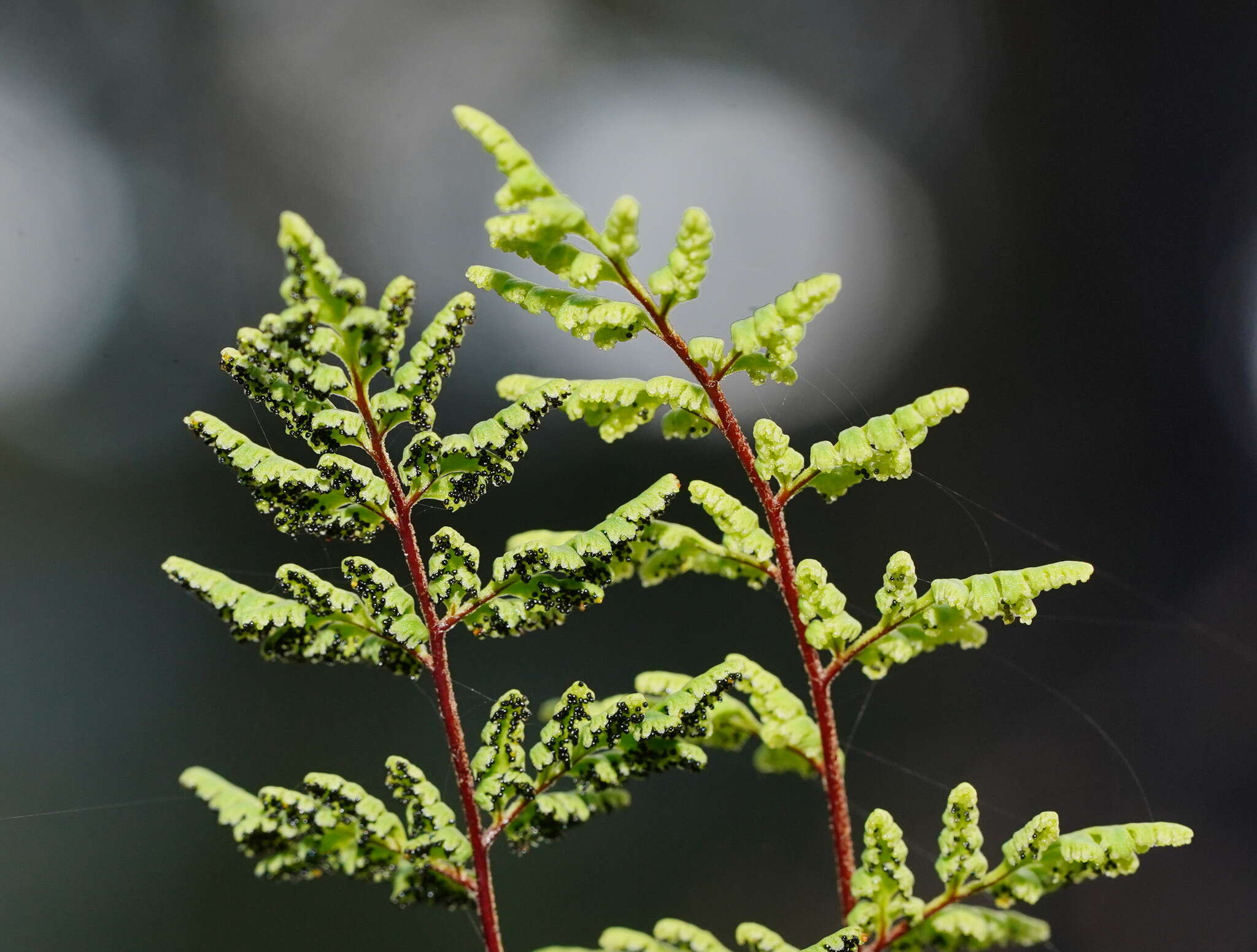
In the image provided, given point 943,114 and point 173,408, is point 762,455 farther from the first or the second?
point 943,114

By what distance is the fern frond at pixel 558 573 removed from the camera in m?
0.45

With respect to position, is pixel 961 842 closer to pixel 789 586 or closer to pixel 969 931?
pixel 969 931

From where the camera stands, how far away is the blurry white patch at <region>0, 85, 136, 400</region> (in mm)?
1725

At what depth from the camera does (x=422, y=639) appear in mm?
461

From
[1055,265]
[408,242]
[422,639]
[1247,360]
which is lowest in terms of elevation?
[422,639]

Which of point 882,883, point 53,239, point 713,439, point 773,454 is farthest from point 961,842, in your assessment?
point 53,239

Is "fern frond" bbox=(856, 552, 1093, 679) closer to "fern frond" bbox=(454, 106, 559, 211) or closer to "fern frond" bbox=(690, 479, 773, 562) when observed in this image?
"fern frond" bbox=(690, 479, 773, 562)

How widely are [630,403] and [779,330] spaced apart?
0.10 metres

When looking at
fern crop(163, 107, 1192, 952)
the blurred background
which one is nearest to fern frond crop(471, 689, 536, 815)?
fern crop(163, 107, 1192, 952)

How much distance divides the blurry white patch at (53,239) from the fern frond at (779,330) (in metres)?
1.74

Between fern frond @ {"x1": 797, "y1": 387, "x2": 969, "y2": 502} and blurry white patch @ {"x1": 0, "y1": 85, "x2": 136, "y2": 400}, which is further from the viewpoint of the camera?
blurry white patch @ {"x1": 0, "y1": 85, "x2": 136, "y2": 400}

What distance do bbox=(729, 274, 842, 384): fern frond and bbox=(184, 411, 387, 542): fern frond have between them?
8.7 inches

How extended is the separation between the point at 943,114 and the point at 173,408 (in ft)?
8.79

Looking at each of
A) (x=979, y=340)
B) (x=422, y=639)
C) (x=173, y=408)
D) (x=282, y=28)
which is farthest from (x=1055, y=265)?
(x=282, y=28)
